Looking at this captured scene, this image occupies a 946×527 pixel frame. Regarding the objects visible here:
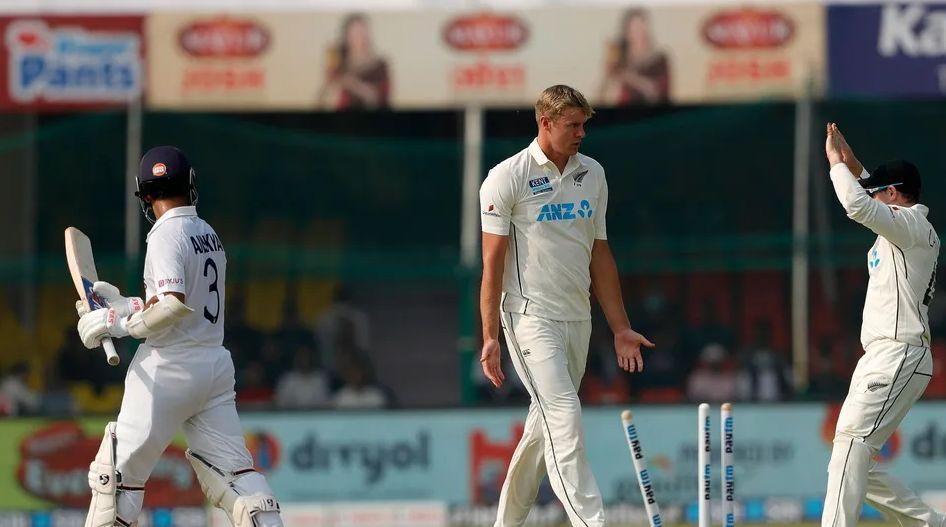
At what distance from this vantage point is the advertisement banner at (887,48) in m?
16.0

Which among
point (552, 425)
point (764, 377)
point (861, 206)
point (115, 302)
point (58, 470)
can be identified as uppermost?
point (861, 206)

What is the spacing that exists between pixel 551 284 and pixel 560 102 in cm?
87

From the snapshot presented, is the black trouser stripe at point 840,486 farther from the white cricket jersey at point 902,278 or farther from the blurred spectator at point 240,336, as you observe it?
the blurred spectator at point 240,336

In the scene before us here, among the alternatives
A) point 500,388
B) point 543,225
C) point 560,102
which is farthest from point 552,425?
point 500,388

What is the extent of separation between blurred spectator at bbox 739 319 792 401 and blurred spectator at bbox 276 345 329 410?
379cm

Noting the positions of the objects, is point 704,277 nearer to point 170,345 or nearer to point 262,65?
point 262,65

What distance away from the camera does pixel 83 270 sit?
7.75 meters

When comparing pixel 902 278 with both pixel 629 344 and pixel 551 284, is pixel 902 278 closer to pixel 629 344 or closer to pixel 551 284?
pixel 629 344

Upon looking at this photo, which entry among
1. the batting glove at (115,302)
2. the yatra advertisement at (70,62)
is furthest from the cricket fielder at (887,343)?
the yatra advertisement at (70,62)

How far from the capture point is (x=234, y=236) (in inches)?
644

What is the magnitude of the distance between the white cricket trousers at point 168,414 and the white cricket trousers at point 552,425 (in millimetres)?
1259

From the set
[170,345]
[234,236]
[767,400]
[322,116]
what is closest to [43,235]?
[234,236]

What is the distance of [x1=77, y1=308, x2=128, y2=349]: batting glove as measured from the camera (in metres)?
7.37

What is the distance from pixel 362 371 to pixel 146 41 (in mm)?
4089
